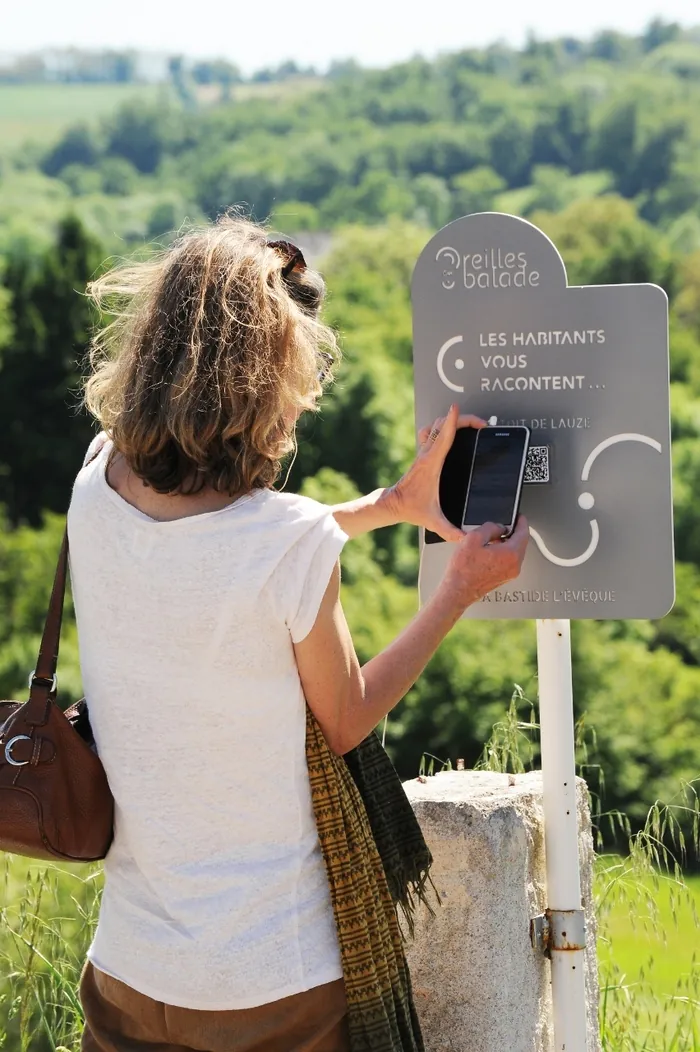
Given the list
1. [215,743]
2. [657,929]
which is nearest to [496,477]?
[215,743]

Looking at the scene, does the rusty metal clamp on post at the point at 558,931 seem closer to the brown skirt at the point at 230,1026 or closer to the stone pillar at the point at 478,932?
the stone pillar at the point at 478,932

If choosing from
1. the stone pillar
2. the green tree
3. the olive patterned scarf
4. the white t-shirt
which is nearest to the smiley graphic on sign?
the stone pillar

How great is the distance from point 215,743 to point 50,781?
23 cm

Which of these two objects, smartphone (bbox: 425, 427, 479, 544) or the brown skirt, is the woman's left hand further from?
the brown skirt

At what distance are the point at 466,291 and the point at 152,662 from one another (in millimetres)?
1044

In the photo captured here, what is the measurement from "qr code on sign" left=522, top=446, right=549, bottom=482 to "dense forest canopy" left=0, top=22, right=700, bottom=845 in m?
0.39

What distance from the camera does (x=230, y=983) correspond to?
5.71 ft

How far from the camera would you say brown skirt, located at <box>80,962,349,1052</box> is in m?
1.76

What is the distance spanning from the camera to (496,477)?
2.31 meters

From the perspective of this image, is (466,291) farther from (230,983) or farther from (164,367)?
(230,983)

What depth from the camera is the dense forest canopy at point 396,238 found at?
24.4 meters

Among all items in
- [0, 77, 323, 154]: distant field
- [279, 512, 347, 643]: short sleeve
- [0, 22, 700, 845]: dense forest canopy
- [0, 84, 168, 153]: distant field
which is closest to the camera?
[279, 512, 347, 643]: short sleeve

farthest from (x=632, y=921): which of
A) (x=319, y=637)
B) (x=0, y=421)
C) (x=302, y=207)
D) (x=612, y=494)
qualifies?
(x=302, y=207)

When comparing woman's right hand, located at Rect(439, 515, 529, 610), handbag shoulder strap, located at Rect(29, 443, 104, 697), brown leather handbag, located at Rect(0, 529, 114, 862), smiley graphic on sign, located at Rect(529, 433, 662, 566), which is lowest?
brown leather handbag, located at Rect(0, 529, 114, 862)
